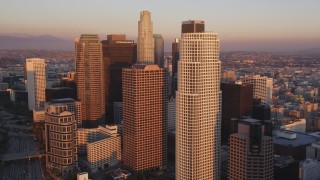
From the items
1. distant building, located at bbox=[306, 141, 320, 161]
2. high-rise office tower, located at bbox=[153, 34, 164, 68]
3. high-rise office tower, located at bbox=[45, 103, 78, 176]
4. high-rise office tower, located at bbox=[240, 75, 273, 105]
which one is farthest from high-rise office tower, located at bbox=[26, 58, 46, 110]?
distant building, located at bbox=[306, 141, 320, 161]

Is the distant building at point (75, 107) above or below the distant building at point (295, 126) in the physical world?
above

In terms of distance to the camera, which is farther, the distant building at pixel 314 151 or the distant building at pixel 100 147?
the distant building at pixel 100 147

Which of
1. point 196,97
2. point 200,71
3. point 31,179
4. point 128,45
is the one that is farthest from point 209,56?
point 128,45

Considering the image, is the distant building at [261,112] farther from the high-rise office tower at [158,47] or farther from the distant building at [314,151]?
the high-rise office tower at [158,47]

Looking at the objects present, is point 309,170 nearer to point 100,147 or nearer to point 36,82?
point 100,147

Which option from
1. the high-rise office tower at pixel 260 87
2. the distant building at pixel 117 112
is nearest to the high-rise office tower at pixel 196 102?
the distant building at pixel 117 112

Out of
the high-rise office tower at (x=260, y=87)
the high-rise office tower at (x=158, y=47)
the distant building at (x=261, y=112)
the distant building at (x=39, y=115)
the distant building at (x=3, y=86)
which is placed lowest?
the distant building at (x=39, y=115)
